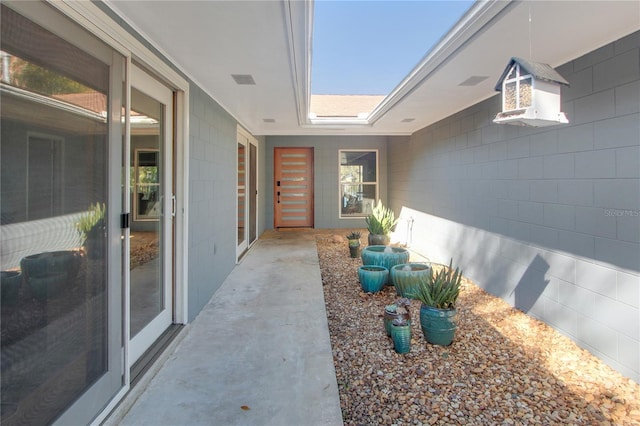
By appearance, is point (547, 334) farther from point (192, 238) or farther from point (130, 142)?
point (130, 142)

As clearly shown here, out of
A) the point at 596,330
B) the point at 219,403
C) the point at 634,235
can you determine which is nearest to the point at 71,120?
the point at 219,403

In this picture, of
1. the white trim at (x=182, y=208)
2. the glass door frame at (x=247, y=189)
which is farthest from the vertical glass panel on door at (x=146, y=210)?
the glass door frame at (x=247, y=189)

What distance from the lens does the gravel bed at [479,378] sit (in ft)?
6.44

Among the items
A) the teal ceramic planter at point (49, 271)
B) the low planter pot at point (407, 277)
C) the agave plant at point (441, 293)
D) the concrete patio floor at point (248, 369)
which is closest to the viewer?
the teal ceramic planter at point (49, 271)

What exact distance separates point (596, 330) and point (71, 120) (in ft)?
12.1

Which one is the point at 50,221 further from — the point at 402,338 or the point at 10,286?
the point at 402,338

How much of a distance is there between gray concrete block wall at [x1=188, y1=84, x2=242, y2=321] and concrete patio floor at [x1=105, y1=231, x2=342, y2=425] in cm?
30

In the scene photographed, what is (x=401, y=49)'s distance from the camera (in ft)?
11.7

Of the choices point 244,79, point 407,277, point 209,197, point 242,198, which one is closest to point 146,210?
point 209,197

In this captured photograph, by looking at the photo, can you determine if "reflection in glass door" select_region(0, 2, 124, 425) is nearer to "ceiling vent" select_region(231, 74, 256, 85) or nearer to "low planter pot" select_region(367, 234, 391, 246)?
"ceiling vent" select_region(231, 74, 256, 85)

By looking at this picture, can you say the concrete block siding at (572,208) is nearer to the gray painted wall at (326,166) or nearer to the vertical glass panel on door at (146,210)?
the vertical glass panel on door at (146,210)

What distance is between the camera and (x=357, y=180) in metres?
9.12

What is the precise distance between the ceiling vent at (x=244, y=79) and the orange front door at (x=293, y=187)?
542 centimetres

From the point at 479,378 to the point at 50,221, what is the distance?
2.62 m
